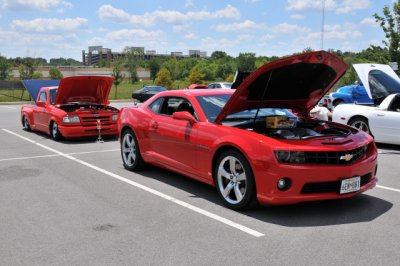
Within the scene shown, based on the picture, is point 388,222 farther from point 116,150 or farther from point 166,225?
point 116,150

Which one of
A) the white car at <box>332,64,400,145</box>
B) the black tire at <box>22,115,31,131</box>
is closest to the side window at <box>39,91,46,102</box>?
the black tire at <box>22,115,31,131</box>

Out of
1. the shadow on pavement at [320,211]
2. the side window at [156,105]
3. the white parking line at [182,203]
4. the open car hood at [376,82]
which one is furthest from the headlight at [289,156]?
the open car hood at [376,82]

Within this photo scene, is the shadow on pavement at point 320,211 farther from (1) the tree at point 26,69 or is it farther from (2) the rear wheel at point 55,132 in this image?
(1) the tree at point 26,69

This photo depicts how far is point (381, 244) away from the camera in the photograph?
421 cm

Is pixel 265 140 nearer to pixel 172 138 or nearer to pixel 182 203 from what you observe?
pixel 182 203

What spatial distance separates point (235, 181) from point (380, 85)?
683 cm

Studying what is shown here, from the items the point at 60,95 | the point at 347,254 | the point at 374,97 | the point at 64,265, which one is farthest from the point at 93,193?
the point at 374,97

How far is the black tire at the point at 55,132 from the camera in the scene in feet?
38.2

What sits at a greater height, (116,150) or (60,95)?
(60,95)

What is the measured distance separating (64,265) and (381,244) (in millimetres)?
2903

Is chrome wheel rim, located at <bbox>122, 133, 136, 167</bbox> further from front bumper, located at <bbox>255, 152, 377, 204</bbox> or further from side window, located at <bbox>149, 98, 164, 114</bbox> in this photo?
front bumper, located at <bbox>255, 152, 377, 204</bbox>

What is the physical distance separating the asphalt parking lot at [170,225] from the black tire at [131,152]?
0.55 ft

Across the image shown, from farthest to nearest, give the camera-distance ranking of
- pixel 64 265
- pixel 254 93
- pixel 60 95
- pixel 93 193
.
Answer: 1. pixel 60 95
2. pixel 93 193
3. pixel 254 93
4. pixel 64 265

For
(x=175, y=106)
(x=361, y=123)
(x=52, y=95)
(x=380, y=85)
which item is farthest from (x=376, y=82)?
(x=52, y=95)
